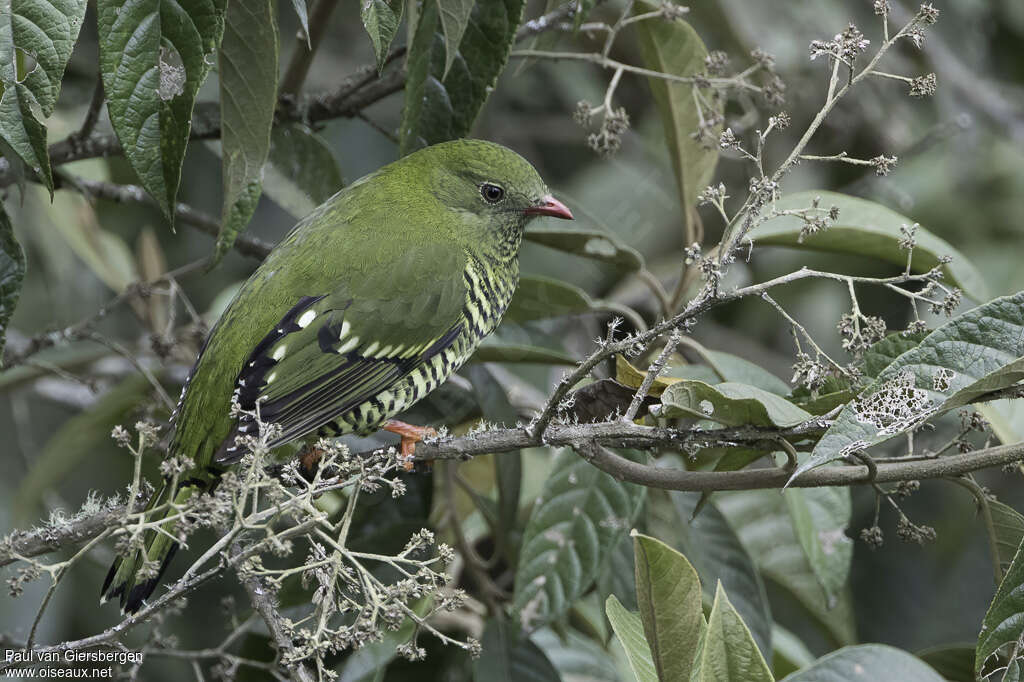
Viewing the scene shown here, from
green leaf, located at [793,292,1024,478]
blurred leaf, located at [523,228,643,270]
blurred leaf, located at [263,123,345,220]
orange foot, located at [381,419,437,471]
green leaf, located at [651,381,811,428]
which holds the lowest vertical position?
orange foot, located at [381,419,437,471]

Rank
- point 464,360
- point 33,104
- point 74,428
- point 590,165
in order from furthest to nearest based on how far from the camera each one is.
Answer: point 590,165 → point 74,428 → point 464,360 → point 33,104

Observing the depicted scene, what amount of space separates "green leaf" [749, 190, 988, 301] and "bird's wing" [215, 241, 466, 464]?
2.87 ft

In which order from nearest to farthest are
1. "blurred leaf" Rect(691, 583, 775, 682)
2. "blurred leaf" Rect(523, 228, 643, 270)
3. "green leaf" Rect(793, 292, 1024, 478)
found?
"green leaf" Rect(793, 292, 1024, 478) → "blurred leaf" Rect(691, 583, 775, 682) → "blurred leaf" Rect(523, 228, 643, 270)

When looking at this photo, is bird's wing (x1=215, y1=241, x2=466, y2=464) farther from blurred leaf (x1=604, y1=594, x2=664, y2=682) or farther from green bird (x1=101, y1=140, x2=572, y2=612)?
blurred leaf (x1=604, y1=594, x2=664, y2=682)

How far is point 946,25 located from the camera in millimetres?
5781

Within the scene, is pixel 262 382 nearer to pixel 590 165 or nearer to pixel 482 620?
pixel 482 620

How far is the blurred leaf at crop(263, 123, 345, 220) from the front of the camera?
3188mm

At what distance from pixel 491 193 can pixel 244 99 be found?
3.31ft

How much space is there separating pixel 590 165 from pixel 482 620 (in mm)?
3772

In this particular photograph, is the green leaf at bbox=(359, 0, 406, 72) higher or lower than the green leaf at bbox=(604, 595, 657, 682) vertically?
higher

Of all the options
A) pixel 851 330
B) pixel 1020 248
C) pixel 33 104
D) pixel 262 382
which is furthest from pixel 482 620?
pixel 1020 248

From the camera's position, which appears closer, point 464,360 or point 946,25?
point 464,360

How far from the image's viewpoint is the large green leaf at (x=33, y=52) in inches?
71.7

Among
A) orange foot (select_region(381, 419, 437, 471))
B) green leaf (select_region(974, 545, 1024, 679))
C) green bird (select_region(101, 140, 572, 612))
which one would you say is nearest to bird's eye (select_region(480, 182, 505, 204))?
green bird (select_region(101, 140, 572, 612))
